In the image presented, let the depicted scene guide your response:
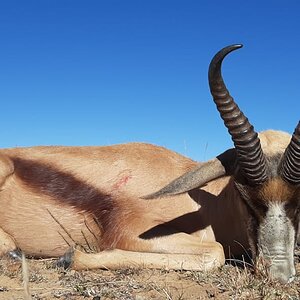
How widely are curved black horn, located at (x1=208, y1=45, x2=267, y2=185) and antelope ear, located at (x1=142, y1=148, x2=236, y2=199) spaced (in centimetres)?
Result: 42

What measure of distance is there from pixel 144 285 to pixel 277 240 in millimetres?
1151

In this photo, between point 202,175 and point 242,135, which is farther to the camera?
point 202,175

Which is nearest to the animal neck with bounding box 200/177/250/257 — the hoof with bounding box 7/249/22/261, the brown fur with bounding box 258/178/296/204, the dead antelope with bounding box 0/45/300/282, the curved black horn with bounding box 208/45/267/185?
the dead antelope with bounding box 0/45/300/282

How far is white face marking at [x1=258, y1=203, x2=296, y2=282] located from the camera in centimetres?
445

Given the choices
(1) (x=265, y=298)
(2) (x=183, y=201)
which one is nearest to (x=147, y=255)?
(2) (x=183, y=201)

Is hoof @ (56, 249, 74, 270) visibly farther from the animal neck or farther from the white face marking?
the white face marking

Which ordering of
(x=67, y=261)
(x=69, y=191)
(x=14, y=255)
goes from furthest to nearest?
(x=69, y=191)
(x=14, y=255)
(x=67, y=261)

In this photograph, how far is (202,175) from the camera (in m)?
5.23

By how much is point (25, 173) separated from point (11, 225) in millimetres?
616

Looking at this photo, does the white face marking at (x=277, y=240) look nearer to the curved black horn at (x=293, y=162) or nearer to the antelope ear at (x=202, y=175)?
the curved black horn at (x=293, y=162)

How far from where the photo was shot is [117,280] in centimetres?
464

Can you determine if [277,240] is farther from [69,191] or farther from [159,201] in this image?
[69,191]

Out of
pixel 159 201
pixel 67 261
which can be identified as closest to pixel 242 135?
pixel 159 201

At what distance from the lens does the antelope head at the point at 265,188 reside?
450 centimetres
